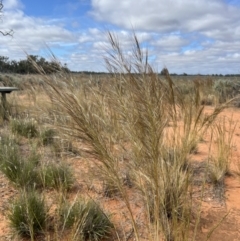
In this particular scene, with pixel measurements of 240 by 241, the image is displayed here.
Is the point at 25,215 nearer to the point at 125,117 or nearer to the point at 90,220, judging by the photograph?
the point at 90,220

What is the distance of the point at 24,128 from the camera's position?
612 cm

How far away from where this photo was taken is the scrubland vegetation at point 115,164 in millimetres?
1620

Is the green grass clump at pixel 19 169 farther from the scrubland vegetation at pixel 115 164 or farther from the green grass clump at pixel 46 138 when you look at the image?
the green grass clump at pixel 46 138

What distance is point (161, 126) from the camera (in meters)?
1.75

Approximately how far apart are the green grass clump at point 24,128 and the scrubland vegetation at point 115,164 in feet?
3.34

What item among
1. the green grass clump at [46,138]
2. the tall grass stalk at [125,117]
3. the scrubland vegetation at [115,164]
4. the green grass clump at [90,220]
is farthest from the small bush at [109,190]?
the green grass clump at [46,138]

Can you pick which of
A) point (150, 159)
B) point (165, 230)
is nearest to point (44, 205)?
point (165, 230)

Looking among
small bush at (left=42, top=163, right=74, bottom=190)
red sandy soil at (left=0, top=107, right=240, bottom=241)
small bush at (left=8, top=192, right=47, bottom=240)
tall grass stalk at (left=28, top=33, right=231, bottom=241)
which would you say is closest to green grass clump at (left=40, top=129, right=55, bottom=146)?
red sandy soil at (left=0, top=107, right=240, bottom=241)

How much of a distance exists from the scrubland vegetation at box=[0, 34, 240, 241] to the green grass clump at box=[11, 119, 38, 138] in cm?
102

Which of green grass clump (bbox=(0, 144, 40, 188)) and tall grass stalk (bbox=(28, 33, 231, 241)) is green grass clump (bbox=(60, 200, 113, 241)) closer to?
tall grass stalk (bbox=(28, 33, 231, 241))

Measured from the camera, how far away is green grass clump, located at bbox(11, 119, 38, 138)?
608 cm

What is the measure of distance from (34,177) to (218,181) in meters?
2.22

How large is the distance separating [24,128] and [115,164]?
4790 mm

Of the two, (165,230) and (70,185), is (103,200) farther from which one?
(165,230)
